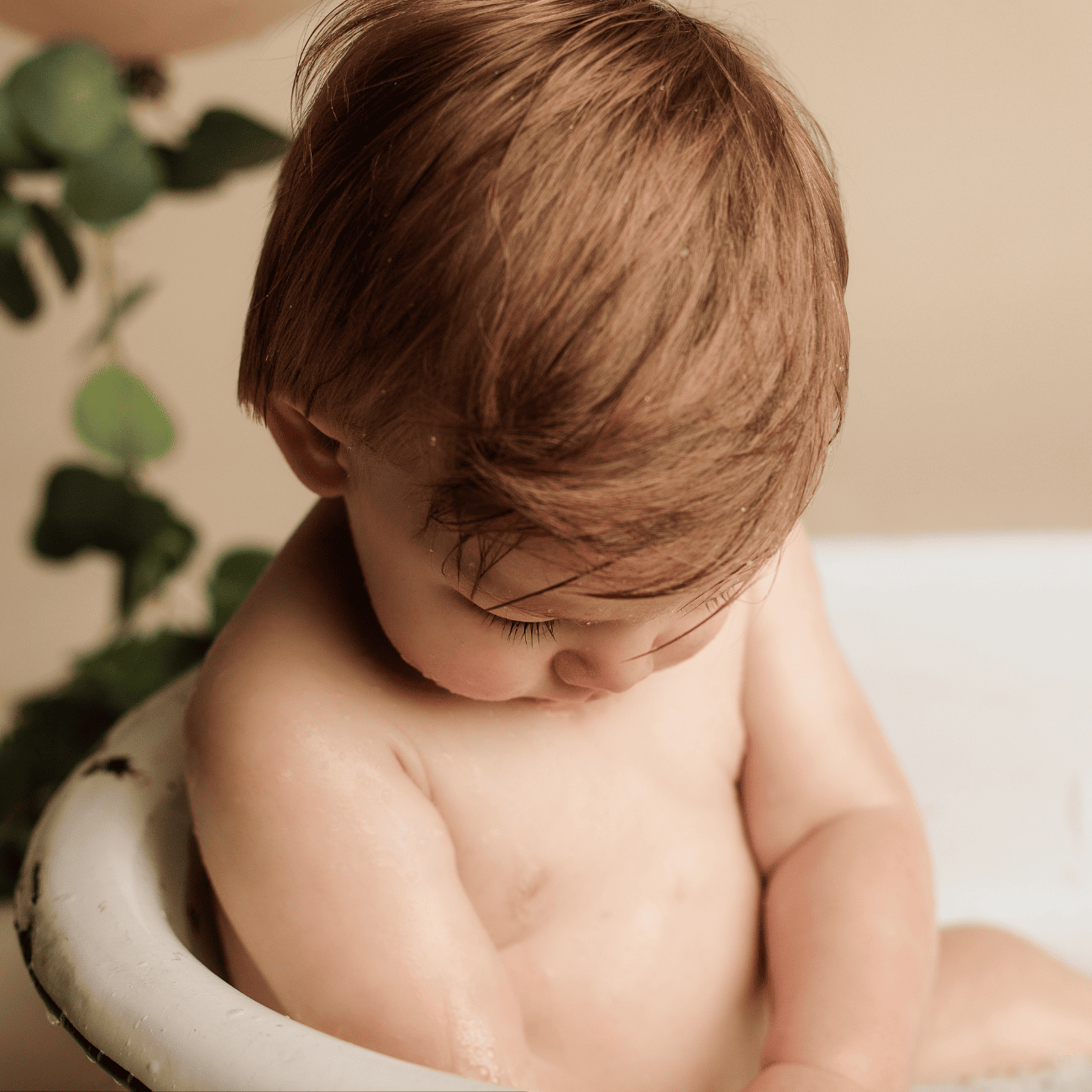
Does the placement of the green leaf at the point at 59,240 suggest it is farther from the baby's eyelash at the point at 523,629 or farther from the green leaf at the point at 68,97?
the baby's eyelash at the point at 523,629

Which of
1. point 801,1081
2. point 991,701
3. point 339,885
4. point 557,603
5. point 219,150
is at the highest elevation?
point 219,150

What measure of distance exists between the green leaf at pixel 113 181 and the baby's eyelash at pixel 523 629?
19.0 inches

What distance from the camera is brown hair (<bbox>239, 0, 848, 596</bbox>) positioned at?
0.36 meters

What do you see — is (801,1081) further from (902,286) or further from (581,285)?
(902,286)

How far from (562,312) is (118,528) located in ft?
1.90

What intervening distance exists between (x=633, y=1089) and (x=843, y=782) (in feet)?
0.61

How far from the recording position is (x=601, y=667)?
1.46 feet

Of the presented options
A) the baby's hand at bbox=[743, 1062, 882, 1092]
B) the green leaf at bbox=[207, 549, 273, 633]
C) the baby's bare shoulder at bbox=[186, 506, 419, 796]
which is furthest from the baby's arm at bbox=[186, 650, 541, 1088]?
the green leaf at bbox=[207, 549, 273, 633]

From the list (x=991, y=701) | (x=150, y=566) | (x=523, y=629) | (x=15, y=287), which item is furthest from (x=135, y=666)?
(x=991, y=701)

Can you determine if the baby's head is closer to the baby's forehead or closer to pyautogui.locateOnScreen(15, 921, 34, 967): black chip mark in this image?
the baby's forehead

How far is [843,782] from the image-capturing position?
620mm

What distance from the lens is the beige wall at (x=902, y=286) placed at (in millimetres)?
1046

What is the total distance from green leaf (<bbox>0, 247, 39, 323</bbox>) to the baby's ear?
39 cm

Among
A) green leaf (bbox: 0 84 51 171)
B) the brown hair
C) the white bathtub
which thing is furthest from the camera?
the white bathtub
